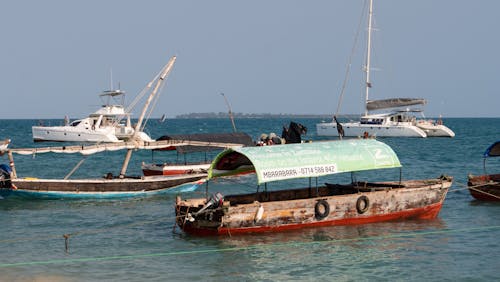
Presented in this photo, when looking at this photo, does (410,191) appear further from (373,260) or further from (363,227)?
(373,260)

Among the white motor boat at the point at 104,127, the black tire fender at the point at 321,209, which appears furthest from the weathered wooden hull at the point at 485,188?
the white motor boat at the point at 104,127

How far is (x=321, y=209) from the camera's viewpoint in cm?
2327

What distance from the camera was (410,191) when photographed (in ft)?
82.5

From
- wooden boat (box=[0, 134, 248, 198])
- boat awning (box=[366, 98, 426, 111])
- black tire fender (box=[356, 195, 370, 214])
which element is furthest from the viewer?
boat awning (box=[366, 98, 426, 111])

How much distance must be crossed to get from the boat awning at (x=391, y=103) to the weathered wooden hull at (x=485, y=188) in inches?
2045

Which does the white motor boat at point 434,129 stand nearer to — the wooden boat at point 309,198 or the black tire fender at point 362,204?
the wooden boat at point 309,198

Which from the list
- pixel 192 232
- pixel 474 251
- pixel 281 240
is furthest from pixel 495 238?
pixel 192 232

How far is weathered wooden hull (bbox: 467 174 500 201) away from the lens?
29.6 m

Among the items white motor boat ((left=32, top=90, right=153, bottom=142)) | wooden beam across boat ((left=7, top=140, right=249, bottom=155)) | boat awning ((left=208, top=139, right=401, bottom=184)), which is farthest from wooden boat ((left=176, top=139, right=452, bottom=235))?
white motor boat ((left=32, top=90, right=153, bottom=142))

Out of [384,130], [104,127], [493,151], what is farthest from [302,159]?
[384,130]

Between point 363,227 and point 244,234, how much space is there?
4463mm

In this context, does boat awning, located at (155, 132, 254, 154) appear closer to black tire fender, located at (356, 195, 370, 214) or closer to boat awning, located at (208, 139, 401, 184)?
boat awning, located at (208, 139, 401, 184)

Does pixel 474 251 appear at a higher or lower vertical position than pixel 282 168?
lower

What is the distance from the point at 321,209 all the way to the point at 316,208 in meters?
0.20
